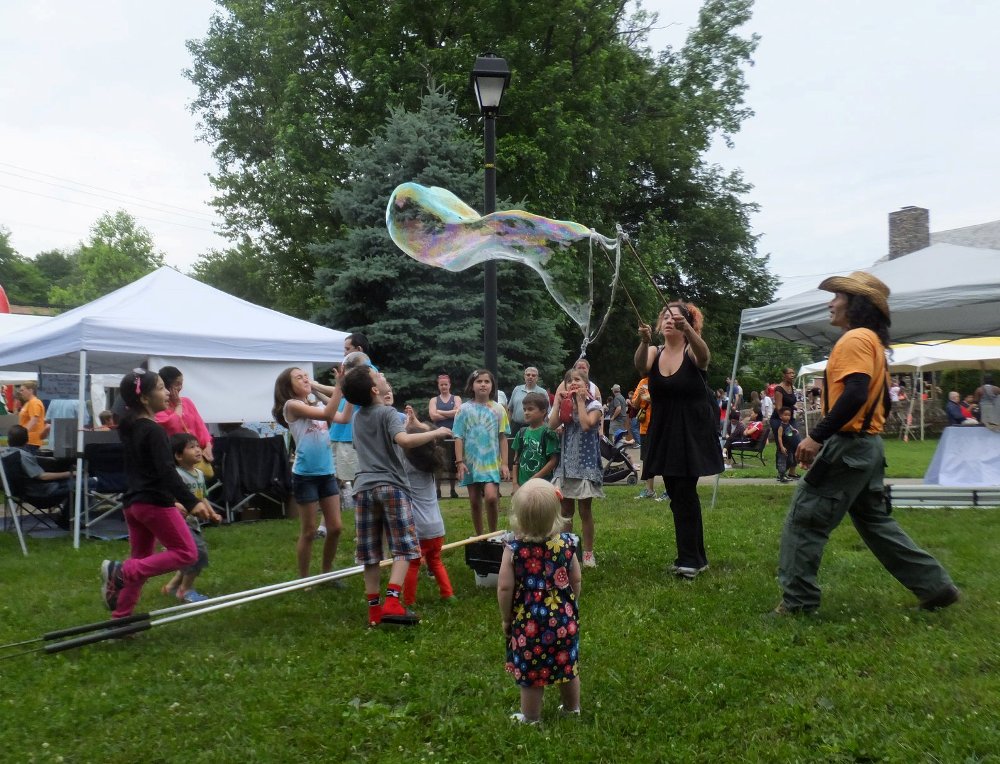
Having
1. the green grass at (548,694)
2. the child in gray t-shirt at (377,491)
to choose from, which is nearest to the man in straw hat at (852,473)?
the green grass at (548,694)

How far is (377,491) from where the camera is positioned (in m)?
5.86

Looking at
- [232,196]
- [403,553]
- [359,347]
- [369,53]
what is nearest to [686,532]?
[403,553]

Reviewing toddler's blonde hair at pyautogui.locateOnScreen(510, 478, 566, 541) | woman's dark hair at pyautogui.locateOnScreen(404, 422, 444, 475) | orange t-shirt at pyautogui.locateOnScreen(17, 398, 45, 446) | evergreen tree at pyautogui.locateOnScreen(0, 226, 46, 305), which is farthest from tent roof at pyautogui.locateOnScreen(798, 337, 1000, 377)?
evergreen tree at pyautogui.locateOnScreen(0, 226, 46, 305)

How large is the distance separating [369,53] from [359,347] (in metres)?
18.3

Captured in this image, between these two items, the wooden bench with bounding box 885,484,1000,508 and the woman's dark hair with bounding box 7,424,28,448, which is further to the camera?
the woman's dark hair with bounding box 7,424,28,448

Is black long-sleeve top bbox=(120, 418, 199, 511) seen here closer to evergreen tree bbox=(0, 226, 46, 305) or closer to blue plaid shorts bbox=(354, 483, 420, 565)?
blue plaid shorts bbox=(354, 483, 420, 565)

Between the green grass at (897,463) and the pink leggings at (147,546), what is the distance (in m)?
11.5

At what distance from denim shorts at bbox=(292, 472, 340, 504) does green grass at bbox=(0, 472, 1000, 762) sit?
0.74 metres

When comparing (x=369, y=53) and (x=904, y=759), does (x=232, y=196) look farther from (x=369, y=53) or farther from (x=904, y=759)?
(x=904, y=759)

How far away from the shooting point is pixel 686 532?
6832 millimetres

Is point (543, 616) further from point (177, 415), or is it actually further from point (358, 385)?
point (177, 415)

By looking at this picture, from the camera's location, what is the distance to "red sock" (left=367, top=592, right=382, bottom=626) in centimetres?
584

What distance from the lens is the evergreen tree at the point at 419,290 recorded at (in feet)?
54.3

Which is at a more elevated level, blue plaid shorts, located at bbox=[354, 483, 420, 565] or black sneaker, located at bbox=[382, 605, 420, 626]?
blue plaid shorts, located at bbox=[354, 483, 420, 565]
